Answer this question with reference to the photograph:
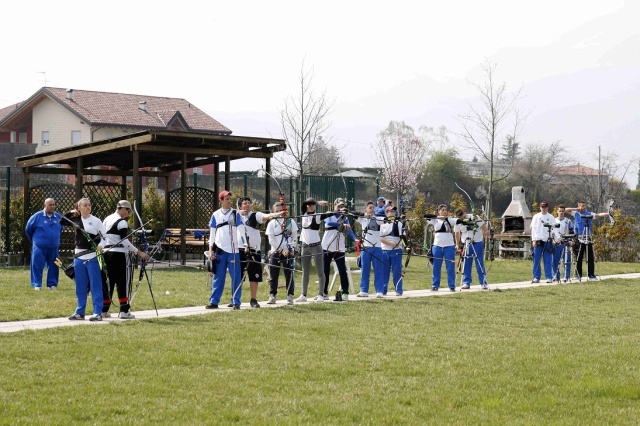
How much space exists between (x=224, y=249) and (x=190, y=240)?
13038 millimetres

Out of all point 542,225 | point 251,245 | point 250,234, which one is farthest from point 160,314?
point 542,225

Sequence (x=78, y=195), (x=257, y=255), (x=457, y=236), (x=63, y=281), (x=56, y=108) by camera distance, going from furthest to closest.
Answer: (x=56, y=108), (x=78, y=195), (x=457, y=236), (x=63, y=281), (x=257, y=255)

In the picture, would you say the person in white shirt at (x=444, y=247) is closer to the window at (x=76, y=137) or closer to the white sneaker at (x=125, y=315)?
the white sneaker at (x=125, y=315)

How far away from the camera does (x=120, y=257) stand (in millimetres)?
13758

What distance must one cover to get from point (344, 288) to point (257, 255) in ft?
8.12

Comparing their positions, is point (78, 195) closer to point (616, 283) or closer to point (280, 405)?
point (616, 283)

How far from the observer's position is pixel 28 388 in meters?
8.51

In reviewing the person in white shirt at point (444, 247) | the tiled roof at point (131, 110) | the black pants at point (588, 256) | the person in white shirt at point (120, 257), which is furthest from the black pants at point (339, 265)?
the tiled roof at point (131, 110)

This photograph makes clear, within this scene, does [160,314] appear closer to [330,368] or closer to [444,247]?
[330,368]

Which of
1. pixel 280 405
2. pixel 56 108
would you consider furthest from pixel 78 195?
pixel 56 108

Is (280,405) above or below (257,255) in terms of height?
below

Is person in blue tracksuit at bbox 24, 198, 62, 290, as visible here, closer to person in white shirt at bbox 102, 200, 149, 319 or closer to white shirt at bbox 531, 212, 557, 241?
→ person in white shirt at bbox 102, 200, 149, 319

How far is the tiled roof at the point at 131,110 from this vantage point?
59.6m

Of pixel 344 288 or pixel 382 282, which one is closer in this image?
pixel 344 288
